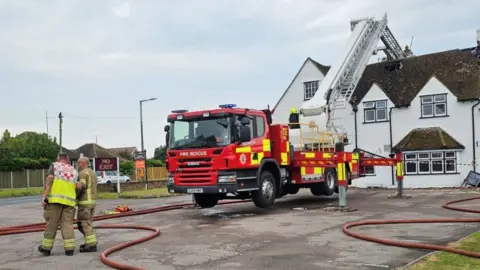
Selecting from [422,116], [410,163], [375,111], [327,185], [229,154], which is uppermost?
[375,111]

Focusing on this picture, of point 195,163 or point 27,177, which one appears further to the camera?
point 27,177

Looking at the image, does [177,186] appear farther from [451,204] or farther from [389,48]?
[389,48]

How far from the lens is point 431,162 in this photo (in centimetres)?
2831

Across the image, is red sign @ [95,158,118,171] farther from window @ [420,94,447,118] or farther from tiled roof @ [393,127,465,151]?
window @ [420,94,447,118]

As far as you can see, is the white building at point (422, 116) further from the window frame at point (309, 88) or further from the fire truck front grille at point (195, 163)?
the fire truck front grille at point (195, 163)

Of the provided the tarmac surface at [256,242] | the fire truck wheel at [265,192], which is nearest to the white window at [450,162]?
the tarmac surface at [256,242]

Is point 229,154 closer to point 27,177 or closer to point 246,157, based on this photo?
point 246,157

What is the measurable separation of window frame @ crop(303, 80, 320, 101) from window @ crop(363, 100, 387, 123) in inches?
160

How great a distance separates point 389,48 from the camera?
3306 cm

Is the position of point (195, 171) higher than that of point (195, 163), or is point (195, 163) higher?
point (195, 163)

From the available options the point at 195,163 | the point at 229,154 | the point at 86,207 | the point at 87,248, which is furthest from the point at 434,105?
the point at 87,248

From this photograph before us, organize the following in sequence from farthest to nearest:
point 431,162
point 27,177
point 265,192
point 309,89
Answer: point 27,177
point 309,89
point 431,162
point 265,192

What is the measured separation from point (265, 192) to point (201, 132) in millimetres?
2482

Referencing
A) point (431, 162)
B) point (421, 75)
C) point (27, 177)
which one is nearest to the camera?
point (431, 162)
